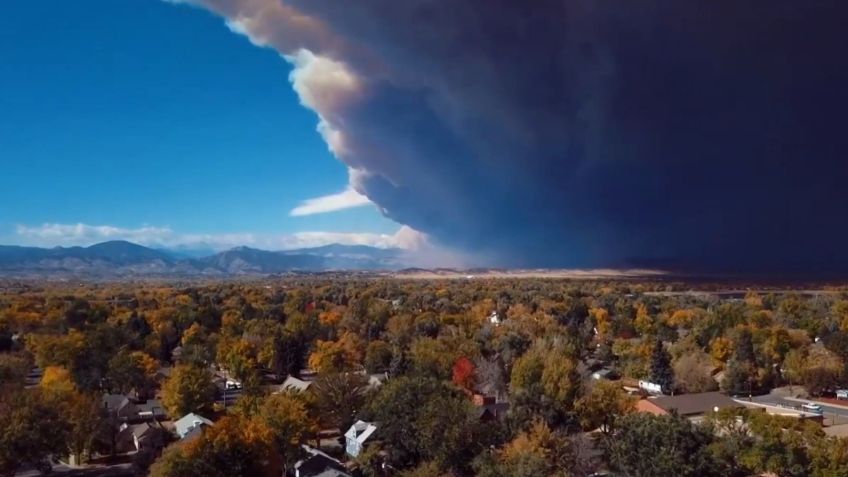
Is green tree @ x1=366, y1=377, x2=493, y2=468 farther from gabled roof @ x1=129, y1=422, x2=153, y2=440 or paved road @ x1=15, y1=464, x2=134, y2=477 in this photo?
gabled roof @ x1=129, y1=422, x2=153, y2=440

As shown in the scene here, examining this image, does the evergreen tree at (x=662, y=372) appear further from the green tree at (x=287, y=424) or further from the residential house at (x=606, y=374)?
the green tree at (x=287, y=424)

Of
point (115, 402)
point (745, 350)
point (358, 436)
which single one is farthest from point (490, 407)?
point (745, 350)

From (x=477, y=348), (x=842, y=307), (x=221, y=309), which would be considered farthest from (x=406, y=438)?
(x=842, y=307)

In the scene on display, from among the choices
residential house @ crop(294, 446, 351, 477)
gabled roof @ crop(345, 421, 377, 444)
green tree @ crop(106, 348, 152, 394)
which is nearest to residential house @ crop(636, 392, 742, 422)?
gabled roof @ crop(345, 421, 377, 444)

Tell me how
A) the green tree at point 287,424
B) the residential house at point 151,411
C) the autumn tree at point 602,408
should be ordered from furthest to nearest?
the residential house at point 151,411, the autumn tree at point 602,408, the green tree at point 287,424

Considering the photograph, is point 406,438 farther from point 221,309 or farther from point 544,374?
point 221,309

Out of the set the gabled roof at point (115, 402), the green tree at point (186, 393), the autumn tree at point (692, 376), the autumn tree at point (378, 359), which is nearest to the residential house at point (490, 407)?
the autumn tree at point (378, 359)
